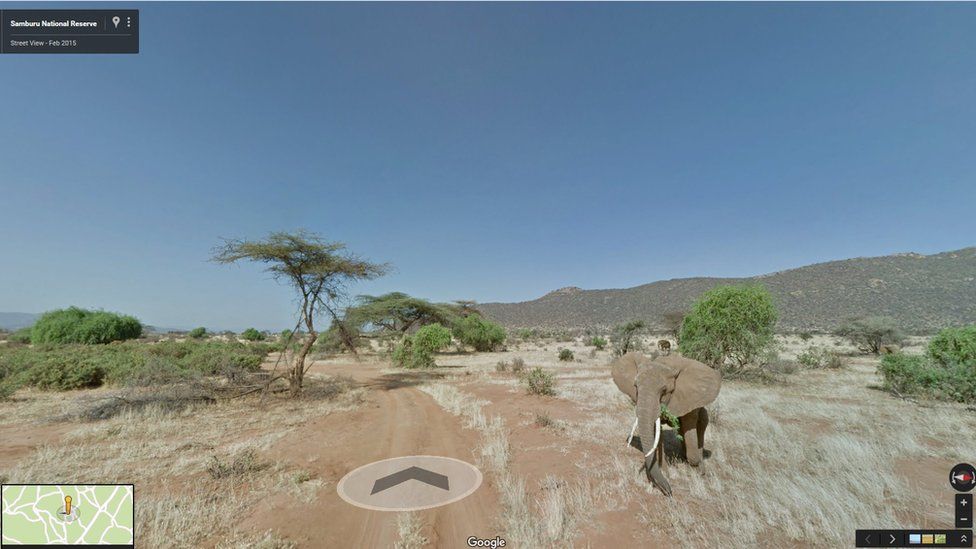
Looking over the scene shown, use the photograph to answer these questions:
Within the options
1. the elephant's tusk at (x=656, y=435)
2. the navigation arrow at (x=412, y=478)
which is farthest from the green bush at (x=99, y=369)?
the elephant's tusk at (x=656, y=435)

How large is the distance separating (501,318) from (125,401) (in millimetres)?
89250

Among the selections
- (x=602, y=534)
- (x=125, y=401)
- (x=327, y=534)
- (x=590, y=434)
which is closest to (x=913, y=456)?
(x=590, y=434)

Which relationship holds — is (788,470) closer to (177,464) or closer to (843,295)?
(177,464)

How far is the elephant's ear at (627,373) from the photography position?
23.3 ft

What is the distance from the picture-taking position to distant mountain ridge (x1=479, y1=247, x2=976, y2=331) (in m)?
49.3

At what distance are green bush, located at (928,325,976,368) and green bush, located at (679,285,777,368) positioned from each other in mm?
5181

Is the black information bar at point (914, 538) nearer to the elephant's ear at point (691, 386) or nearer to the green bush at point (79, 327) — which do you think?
the elephant's ear at point (691, 386)

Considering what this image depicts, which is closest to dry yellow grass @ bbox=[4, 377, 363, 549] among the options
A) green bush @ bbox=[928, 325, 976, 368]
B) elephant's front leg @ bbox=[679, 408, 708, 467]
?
elephant's front leg @ bbox=[679, 408, 708, 467]

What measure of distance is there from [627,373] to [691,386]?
120 centimetres

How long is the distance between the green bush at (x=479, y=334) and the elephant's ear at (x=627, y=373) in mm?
31480

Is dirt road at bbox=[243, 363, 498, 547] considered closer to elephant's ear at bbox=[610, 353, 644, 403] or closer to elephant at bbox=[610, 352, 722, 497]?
elephant at bbox=[610, 352, 722, 497]

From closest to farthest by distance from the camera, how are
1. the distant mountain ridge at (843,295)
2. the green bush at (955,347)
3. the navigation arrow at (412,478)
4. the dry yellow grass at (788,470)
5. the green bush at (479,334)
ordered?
the dry yellow grass at (788,470) → the navigation arrow at (412,478) → the green bush at (955,347) → the green bush at (479,334) → the distant mountain ridge at (843,295)

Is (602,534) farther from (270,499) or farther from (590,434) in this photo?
(270,499)

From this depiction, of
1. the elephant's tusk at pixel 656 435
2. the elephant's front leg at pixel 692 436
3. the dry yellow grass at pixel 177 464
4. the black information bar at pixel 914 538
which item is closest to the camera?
the black information bar at pixel 914 538
